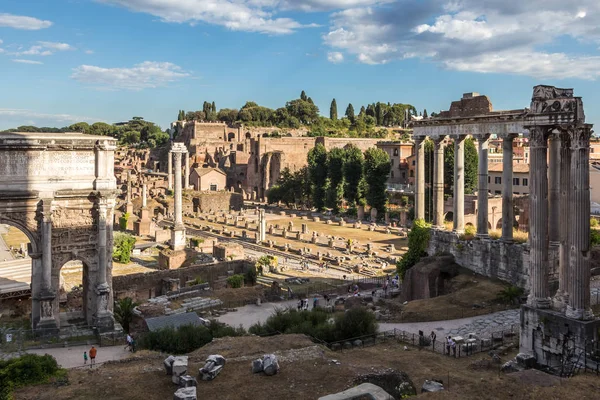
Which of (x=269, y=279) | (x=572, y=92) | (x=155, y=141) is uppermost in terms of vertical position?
(x=155, y=141)

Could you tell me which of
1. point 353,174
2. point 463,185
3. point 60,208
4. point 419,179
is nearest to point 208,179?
point 353,174

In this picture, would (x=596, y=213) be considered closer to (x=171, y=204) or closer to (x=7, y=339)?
(x=7, y=339)

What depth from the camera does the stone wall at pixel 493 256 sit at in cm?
1844

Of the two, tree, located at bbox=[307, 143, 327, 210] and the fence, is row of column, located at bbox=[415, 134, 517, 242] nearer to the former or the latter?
the fence

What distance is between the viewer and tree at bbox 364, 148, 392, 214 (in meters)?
50.9

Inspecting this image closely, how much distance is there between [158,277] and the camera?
2522 cm

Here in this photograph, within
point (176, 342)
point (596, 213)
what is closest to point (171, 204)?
point (596, 213)

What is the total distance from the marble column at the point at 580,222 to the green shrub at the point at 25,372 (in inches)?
443

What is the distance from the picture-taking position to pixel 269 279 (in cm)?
2952

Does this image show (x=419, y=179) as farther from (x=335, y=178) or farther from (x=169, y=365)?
(x=335, y=178)

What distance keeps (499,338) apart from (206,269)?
1621 centimetres

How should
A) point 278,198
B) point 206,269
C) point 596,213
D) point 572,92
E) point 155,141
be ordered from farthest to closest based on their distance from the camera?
point 155,141 < point 278,198 < point 596,213 < point 206,269 < point 572,92

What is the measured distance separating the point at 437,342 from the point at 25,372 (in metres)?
10.3

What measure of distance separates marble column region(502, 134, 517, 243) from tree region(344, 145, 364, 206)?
33.9 m
